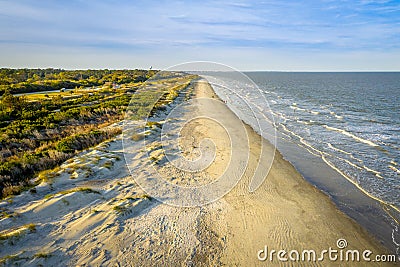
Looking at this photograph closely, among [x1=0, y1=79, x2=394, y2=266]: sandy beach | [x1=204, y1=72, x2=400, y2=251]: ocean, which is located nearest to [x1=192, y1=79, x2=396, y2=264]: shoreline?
[x1=0, y1=79, x2=394, y2=266]: sandy beach

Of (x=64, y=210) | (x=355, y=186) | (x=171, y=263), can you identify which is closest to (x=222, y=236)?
(x=171, y=263)

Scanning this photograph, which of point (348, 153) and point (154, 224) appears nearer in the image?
point (154, 224)

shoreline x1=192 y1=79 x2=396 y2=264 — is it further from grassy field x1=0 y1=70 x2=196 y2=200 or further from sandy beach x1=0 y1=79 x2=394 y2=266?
grassy field x1=0 y1=70 x2=196 y2=200

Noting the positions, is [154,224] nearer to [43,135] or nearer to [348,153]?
[43,135]

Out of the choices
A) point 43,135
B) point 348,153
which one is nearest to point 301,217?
point 348,153

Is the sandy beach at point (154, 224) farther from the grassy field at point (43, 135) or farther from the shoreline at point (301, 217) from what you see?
the grassy field at point (43, 135)

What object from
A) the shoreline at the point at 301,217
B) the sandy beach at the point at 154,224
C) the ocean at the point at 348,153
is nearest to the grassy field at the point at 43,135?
the sandy beach at the point at 154,224

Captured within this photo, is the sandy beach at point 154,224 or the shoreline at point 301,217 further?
the shoreline at point 301,217

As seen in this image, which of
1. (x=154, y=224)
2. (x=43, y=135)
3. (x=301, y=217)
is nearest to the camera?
(x=154, y=224)

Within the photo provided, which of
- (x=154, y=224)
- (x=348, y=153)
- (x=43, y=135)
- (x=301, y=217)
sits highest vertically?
(x=43, y=135)

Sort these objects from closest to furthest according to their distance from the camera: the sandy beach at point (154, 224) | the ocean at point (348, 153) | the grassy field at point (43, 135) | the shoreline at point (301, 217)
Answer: the sandy beach at point (154, 224) < the shoreline at point (301, 217) < the grassy field at point (43, 135) < the ocean at point (348, 153)
